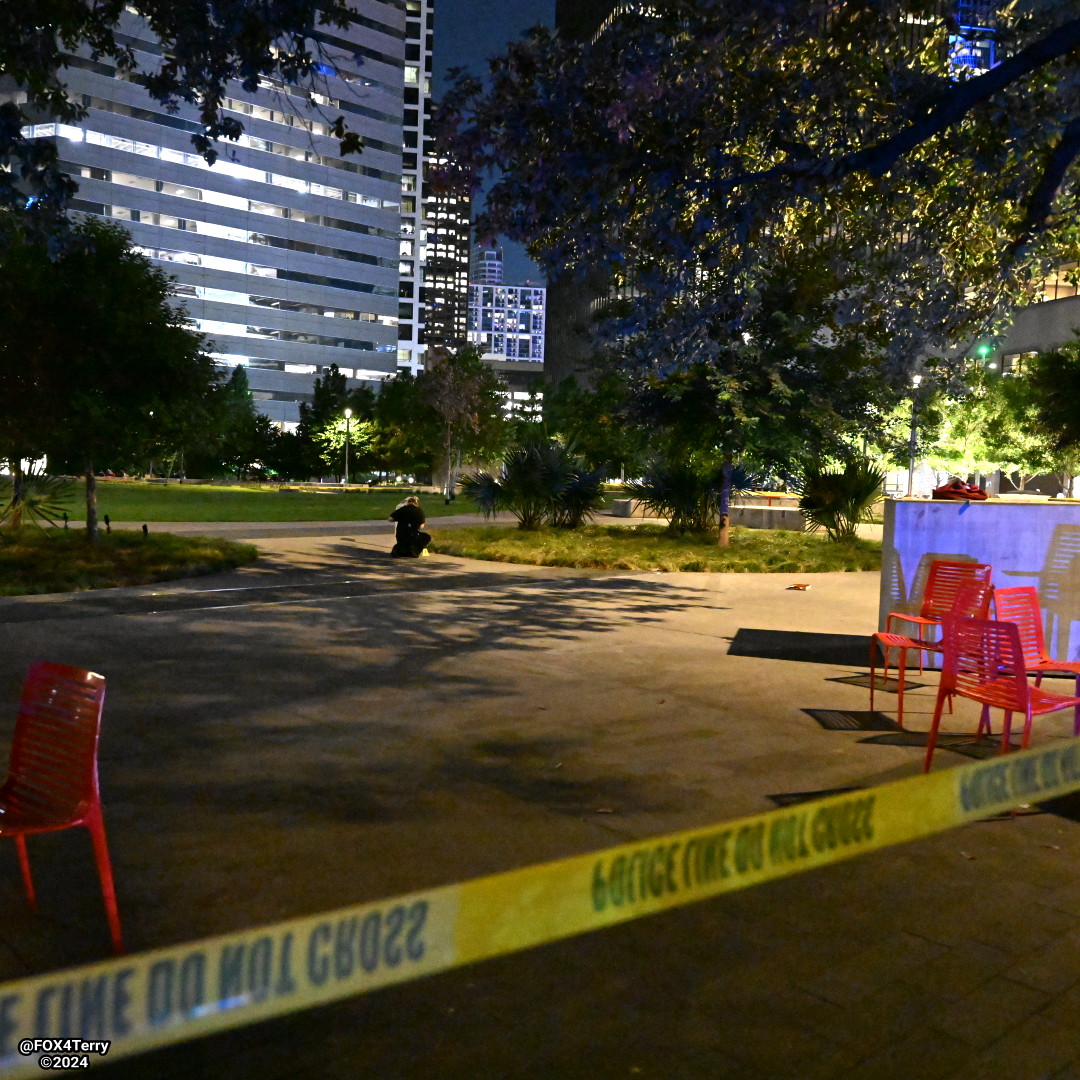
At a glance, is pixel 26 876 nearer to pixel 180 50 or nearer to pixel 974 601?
pixel 974 601

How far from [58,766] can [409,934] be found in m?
2.20

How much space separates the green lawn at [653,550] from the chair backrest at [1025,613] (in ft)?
40.4

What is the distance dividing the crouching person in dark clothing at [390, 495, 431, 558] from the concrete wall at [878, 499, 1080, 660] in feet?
39.7

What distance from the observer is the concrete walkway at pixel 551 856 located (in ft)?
11.3

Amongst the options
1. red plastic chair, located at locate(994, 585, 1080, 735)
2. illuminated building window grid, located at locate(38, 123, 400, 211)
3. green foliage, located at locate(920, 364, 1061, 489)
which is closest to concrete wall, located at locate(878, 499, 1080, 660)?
red plastic chair, located at locate(994, 585, 1080, 735)

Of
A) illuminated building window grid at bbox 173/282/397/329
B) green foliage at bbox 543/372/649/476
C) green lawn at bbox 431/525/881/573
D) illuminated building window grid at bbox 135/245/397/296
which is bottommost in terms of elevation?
green lawn at bbox 431/525/881/573

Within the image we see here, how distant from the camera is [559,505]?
1007 inches

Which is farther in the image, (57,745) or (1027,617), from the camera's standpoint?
(1027,617)

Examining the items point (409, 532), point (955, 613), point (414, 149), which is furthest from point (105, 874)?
point (414, 149)

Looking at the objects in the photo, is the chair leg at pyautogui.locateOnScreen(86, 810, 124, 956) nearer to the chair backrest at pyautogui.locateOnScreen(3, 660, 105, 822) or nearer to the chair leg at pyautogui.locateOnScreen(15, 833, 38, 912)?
the chair backrest at pyautogui.locateOnScreen(3, 660, 105, 822)

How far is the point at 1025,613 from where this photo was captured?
754 centimetres

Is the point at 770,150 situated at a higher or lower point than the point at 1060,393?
higher

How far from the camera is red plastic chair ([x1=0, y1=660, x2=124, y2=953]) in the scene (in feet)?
12.7

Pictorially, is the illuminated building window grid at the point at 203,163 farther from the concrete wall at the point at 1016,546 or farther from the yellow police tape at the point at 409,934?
the yellow police tape at the point at 409,934
